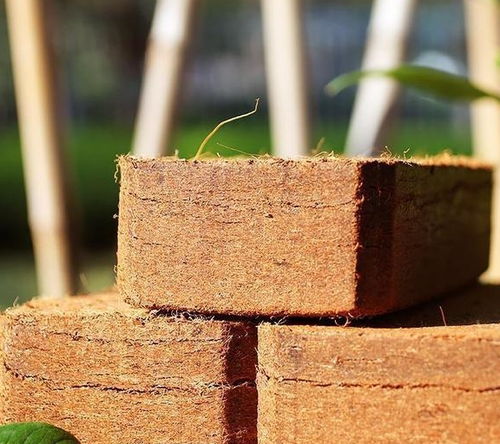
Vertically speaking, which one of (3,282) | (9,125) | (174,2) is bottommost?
(3,282)

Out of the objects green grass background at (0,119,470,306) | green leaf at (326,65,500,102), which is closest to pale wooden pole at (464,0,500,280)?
green leaf at (326,65,500,102)

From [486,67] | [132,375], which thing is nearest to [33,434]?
[132,375]

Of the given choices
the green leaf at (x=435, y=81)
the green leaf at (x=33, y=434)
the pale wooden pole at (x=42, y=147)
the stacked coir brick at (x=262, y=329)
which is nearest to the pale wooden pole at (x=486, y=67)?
the green leaf at (x=435, y=81)

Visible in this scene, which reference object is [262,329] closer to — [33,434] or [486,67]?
[33,434]

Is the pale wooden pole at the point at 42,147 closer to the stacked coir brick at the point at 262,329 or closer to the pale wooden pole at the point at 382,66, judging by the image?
the pale wooden pole at the point at 382,66

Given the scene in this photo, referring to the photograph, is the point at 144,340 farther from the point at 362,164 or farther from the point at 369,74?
the point at 369,74

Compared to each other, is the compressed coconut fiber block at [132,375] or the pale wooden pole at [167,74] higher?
the pale wooden pole at [167,74]

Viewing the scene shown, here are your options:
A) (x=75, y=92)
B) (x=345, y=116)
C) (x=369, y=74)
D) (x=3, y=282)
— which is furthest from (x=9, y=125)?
(x=369, y=74)
